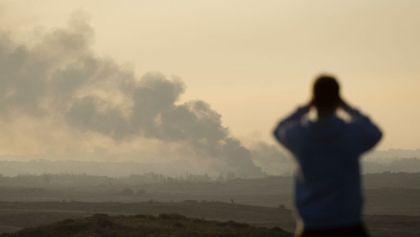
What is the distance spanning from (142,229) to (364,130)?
3505cm

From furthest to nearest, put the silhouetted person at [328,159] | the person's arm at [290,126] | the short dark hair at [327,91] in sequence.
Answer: the person's arm at [290,126], the short dark hair at [327,91], the silhouetted person at [328,159]

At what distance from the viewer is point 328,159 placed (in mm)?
5820

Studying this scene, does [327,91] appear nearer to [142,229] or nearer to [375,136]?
[375,136]

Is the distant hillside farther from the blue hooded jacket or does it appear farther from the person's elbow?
the person's elbow

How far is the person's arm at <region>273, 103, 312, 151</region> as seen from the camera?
233 inches

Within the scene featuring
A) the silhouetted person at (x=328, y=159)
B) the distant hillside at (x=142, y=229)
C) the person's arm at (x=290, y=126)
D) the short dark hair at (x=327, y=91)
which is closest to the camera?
the silhouetted person at (x=328, y=159)

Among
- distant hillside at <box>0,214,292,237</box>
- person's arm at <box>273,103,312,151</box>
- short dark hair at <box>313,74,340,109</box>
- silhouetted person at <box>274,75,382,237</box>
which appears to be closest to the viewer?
silhouetted person at <box>274,75,382,237</box>

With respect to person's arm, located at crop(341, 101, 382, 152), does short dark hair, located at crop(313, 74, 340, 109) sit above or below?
above

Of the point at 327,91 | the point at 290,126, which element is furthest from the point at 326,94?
the point at 290,126

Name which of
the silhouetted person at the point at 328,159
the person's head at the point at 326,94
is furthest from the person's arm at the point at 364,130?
the person's head at the point at 326,94

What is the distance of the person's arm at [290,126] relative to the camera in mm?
5918

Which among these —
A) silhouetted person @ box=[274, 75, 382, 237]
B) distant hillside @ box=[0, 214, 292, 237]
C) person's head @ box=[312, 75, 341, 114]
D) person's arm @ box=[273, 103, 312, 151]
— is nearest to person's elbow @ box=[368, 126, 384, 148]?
silhouetted person @ box=[274, 75, 382, 237]

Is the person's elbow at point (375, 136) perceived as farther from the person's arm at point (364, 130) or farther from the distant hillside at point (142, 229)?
the distant hillside at point (142, 229)

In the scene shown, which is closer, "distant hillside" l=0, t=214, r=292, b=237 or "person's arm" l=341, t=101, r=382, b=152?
"person's arm" l=341, t=101, r=382, b=152
